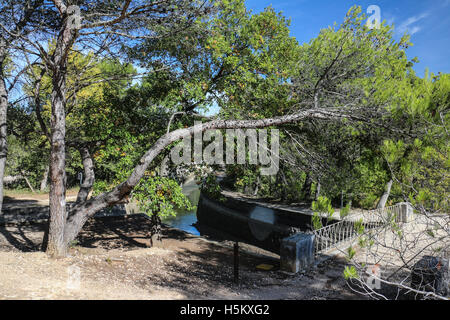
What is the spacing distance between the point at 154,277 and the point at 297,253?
3573mm

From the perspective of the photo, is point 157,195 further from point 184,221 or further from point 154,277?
point 184,221

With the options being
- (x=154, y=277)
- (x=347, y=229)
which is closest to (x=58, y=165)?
(x=154, y=277)

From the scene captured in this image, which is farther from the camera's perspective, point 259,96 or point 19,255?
point 259,96

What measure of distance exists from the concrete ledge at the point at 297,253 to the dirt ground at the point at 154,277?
0.81ft

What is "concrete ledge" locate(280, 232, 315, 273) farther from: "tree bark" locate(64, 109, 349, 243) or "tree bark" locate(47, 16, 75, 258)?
"tree bark" locate(47, 16, 75, 258)

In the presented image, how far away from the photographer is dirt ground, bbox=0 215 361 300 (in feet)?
17.3

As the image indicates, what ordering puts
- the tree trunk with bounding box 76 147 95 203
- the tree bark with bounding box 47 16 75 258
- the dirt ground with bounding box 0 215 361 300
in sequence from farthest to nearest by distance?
1. the tree trunk with bounding box 76 147 95 203
2. the tree bark with bounding box 47 16 75 258
3. the dirt ground with bounding box 0 215 361 300

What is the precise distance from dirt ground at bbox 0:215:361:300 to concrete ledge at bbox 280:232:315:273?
246 mm

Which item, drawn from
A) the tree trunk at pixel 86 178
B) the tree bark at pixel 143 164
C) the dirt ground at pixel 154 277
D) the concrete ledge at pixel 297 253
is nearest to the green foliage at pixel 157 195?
the tree bark at pixel 143 164

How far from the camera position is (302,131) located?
33.8 feet

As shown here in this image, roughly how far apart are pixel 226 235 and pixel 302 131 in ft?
39.5

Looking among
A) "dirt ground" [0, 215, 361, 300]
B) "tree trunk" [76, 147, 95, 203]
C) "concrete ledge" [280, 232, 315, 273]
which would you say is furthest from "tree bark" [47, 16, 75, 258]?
"concrete ledge" [280, 232, 315, 273]
